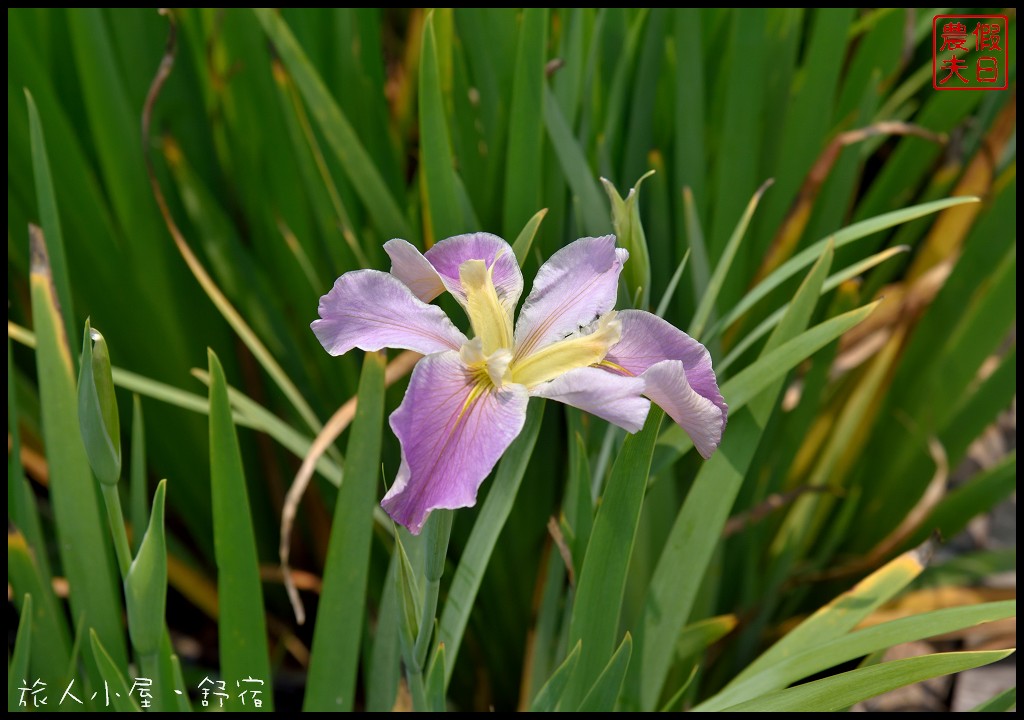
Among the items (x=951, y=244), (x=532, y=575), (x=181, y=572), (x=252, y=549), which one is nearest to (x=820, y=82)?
(x=951, y=244)

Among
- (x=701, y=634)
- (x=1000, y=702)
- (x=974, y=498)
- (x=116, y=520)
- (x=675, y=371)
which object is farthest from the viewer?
(x=974, y=498)

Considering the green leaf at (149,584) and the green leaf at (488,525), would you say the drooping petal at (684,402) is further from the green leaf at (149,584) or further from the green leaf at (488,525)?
the green leaf at (149,584)

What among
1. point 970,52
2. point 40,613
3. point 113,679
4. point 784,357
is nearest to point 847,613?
point 784,357

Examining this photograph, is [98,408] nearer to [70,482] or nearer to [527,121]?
[70,482]

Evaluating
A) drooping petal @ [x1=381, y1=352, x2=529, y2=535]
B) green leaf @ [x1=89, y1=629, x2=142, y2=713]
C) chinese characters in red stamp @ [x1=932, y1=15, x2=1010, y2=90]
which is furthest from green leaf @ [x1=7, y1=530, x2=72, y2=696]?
chinese characters in red stamp @ [x1=932, y1=15, x2=1010, y2=90]

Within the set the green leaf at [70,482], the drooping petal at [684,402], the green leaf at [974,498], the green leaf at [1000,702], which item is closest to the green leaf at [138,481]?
the green leaf at [70,482]

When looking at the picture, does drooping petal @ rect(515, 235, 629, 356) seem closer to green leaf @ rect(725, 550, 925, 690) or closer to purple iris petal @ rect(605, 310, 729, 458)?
purple iris petal @ rect(605, 310, 729, 458)

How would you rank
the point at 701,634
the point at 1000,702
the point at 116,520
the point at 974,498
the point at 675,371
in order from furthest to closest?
the point at 974,498, the point at 701,634, the point at 1000,702, the point at 116,520, the point at 675,371
